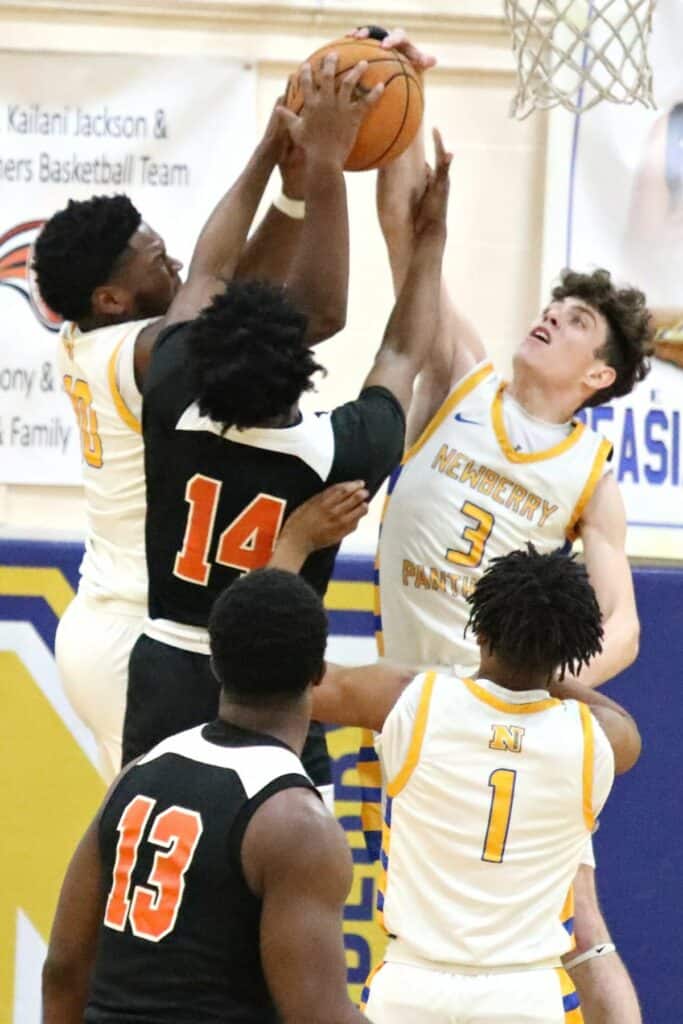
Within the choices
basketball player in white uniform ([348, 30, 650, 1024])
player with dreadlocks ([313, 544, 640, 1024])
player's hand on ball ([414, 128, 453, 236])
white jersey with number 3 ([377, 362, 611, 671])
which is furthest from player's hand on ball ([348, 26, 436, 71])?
player with dreadlocks ([313, 544, 640, 1024])

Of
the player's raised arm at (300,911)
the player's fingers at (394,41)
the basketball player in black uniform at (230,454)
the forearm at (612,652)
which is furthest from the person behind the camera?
the forearm at (612,652)

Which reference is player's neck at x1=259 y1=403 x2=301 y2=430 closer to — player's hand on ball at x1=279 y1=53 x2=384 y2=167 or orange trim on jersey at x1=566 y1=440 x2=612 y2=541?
player's hand on ball at x1=279 y1=53 x2=384 y2=167

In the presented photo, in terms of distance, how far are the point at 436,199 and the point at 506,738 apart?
1.32 m

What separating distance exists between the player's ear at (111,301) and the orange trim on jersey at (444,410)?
827 millimetres

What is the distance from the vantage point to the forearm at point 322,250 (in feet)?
11.1

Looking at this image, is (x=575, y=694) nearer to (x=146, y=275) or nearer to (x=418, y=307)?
(x=418, y=307)

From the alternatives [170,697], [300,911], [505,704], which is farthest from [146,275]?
[300,911]

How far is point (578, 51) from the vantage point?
5.52m

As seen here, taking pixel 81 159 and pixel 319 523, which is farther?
pixel 81 159

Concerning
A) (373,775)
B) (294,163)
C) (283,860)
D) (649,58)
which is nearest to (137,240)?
(294,163)

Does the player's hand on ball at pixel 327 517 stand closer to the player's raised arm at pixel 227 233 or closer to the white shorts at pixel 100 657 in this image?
the player's raised arm at pixel 227 233

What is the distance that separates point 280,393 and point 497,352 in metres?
2.83

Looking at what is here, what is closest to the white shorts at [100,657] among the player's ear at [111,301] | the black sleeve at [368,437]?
the player's ear at [111,301]

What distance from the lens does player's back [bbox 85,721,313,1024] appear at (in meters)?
2.46
